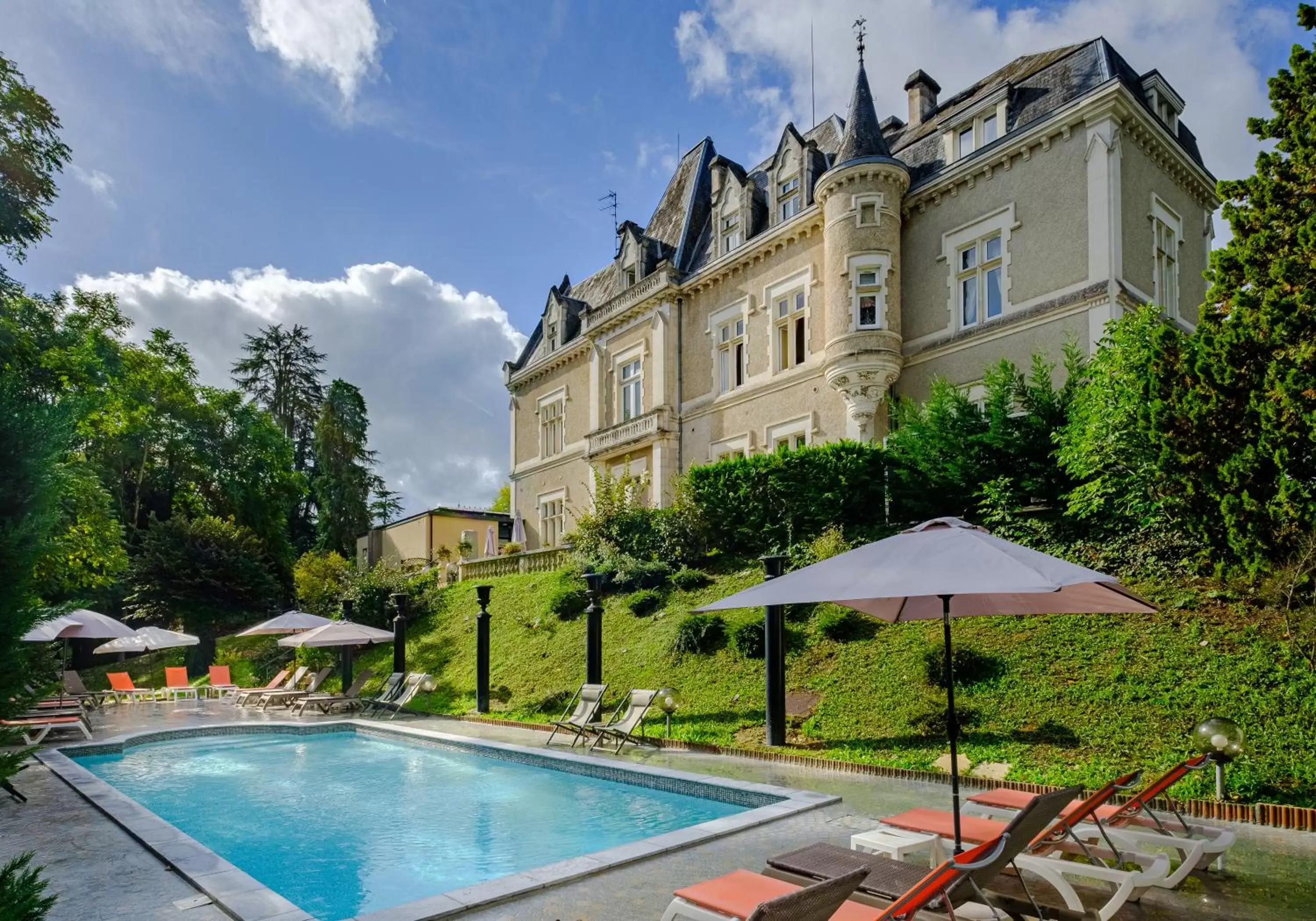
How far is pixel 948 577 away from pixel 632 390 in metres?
25.7

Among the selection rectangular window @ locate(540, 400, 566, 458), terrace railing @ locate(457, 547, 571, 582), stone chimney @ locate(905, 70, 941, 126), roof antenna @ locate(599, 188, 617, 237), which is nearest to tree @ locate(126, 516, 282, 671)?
terrace railing @ locate(457, 547, 571, 582)

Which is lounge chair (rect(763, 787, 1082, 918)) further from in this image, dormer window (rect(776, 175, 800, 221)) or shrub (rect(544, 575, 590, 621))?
dormer window (rect(776, 175, 800, 221))

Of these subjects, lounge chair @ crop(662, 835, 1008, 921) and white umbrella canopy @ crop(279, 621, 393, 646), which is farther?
white umbrella canopy @ crop(279, 621, 393, 646)

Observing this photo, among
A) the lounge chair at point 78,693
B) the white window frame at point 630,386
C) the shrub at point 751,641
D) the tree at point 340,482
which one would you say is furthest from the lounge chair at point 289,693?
the tree at point 340,482

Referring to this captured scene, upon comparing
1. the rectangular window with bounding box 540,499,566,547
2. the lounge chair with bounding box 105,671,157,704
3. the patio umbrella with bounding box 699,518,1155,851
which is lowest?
the lounge chair with bounding box 105,671,157,704

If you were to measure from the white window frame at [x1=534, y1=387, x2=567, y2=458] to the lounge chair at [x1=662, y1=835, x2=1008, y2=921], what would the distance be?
1150 inches

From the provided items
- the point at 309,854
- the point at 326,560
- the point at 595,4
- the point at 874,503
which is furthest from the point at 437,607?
the point at 595,4

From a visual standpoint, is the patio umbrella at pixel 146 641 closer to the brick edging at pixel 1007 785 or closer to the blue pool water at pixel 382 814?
the blue pool water at pixel 382 814

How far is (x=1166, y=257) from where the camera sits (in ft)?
65.9

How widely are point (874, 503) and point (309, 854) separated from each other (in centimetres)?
1394

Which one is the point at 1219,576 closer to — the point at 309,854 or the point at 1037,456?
the point at 1037,456

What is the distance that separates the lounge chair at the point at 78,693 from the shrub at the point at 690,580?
13.9 metres

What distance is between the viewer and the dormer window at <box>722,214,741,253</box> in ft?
88.1

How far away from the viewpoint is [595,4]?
434 inches
